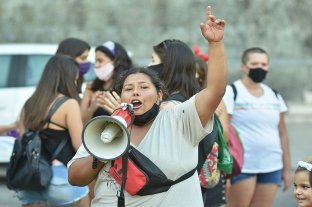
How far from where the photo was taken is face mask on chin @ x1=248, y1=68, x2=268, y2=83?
281 inches

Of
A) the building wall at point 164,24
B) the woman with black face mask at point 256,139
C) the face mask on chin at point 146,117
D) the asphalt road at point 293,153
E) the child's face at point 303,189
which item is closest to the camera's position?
the face mask on chin at point 146,117

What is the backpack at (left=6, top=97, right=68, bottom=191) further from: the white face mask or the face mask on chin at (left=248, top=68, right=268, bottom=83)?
the face mask on chin at (left=248, top=68, right=268, bottom=83)

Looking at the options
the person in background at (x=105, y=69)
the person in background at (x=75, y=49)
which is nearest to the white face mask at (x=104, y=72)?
the person in background at (x=105, y=69)

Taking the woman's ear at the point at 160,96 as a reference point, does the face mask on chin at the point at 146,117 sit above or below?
below

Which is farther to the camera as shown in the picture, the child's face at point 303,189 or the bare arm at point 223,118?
the bare arm at point 223,118

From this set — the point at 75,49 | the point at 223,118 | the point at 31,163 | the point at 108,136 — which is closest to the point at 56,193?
the point at 31,163

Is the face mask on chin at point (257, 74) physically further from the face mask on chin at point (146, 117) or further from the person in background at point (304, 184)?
the face mask on chin at point (146, 117)

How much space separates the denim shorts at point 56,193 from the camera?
591cm

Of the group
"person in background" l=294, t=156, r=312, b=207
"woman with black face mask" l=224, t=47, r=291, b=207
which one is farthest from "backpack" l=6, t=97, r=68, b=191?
"person in background" l=294, t=156, r=312, b=207

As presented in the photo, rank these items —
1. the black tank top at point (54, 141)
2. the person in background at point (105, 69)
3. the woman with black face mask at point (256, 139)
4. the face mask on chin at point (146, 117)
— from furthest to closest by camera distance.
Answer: the woman with black face mask at point (256, 139), the person in background at point (105, 69), the black tank top at point (54, 141), the face mask on chin at point (146, 117)

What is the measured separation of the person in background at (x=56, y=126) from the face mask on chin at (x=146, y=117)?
1642mm

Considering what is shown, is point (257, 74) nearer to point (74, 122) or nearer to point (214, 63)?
point (74, 122)

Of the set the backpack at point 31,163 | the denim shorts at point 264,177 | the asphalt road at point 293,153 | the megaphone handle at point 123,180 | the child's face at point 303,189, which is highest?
the megaphone handle at point 123,180

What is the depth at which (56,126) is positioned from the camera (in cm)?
592
